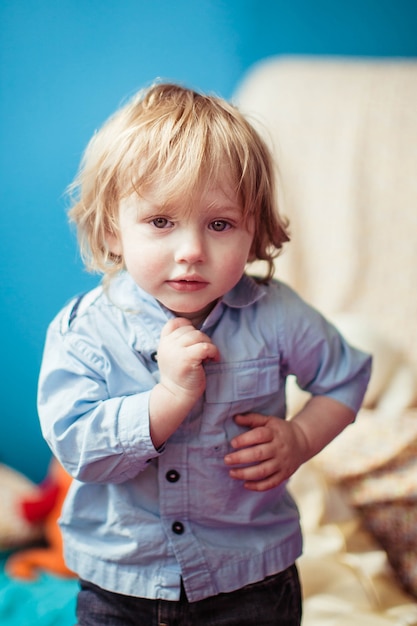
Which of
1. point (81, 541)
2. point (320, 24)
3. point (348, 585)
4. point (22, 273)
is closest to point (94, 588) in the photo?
point (81, 541)

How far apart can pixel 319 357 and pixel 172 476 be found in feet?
0.79

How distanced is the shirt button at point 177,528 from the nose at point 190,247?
32 cm

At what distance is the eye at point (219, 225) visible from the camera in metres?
0.82

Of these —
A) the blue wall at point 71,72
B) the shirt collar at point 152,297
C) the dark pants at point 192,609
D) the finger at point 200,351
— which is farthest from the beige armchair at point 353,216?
the finger at point 200,351

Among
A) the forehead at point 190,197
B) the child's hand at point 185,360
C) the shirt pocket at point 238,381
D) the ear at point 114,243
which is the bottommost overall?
the shirt pocket at point 238,381

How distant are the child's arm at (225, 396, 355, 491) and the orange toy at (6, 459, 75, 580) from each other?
700 millimetres

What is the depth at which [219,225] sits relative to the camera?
0.82m

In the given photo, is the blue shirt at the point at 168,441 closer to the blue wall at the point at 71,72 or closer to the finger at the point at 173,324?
the finger at the point at 173,324

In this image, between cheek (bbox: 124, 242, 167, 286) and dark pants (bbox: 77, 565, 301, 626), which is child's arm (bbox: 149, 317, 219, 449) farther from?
dark pants (bbox: 77, 565, 301, 626)

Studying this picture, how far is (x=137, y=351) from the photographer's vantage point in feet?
2.85

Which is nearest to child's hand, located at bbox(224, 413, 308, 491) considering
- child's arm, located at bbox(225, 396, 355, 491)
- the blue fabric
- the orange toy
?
child's arm, located at bbox(225, 396, 355, 491)

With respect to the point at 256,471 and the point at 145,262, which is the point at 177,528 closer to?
the point at 256,471

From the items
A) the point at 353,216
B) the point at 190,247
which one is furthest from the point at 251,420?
the point at 353,216

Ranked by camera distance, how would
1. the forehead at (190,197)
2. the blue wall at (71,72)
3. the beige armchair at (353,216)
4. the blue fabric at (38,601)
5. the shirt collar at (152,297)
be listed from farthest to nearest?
the blue wall at (71,72) → the beige armchair at (353,216) → the blue fabric at (38,601) → the shirt collar at (152,297) → the forehead at (190,197)
